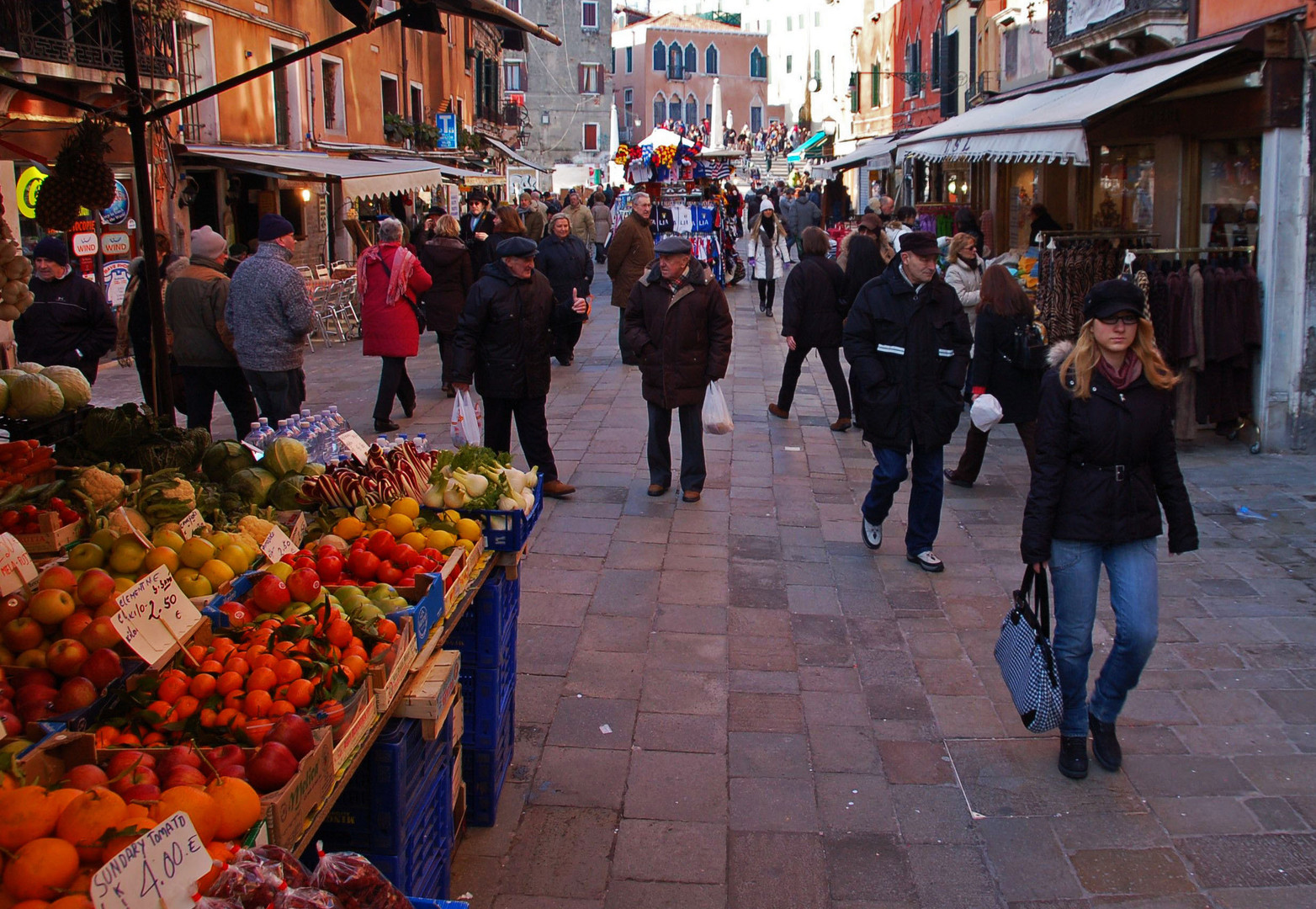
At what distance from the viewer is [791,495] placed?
8.35m

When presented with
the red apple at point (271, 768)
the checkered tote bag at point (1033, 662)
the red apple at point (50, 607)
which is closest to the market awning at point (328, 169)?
the checkered tote bag at point (1033, 662)

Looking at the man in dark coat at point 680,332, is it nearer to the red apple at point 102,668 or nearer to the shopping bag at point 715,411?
the shopping bag at point 715,411

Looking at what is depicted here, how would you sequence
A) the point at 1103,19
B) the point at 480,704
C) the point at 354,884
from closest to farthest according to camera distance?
1. the point at 354,884
2. the point at 480,704
3. the point at 1103,19

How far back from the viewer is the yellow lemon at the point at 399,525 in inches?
159

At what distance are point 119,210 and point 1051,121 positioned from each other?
36.0ft

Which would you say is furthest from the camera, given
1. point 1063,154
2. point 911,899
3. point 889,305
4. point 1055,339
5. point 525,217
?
point 525,217

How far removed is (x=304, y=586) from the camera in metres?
3.39

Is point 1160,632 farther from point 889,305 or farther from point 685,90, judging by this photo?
point 685,90

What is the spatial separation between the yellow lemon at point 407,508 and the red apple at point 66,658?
4.64ft

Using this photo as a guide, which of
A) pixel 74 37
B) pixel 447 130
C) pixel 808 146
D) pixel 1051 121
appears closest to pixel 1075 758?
pixel 1051 121

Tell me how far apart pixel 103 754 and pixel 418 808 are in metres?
0.94

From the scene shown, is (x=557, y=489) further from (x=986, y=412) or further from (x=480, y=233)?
(x=480, y=233)

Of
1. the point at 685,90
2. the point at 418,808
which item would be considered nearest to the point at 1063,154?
the point at 418,808

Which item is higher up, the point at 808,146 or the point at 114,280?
the point at 808,146
